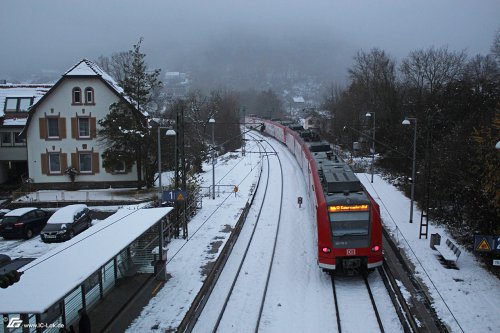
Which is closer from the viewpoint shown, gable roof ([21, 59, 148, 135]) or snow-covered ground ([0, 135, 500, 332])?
snow-covered ground ([0, 135, 500, 332])

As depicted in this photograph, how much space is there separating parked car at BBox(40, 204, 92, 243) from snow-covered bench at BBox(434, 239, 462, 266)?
18198mm

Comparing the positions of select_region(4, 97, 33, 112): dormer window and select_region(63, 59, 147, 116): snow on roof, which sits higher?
select_region(63, 59, 147, 116): snow on roof

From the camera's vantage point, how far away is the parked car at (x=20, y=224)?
82.5 feet

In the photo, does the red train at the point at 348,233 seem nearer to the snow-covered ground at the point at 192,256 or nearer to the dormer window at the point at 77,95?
the snow-covered ground at the point at 192,256

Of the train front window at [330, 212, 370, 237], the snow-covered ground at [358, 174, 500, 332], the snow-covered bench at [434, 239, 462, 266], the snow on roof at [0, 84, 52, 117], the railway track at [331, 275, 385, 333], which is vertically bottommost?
the railway track at [331, 275, 385, 333]

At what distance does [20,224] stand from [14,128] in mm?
19731

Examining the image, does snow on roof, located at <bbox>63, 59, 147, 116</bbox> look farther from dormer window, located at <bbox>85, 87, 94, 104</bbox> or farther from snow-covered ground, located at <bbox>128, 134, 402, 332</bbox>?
snow-covered ground, located at <bbox>128, 134, 402, 332</bbox>

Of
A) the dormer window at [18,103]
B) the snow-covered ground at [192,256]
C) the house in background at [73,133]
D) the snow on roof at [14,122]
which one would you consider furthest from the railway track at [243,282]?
the dormer window at [18,103]

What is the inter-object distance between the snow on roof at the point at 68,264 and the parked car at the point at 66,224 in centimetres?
968

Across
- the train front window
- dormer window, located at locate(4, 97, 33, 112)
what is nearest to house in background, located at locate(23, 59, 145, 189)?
dormer window, located at locate(4, 97, 33, 112)

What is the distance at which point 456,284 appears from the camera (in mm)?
15664

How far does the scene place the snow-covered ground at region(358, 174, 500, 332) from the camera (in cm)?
1317

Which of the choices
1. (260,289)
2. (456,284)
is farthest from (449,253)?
(260,289)

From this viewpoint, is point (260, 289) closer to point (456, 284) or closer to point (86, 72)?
point (456, 284)
